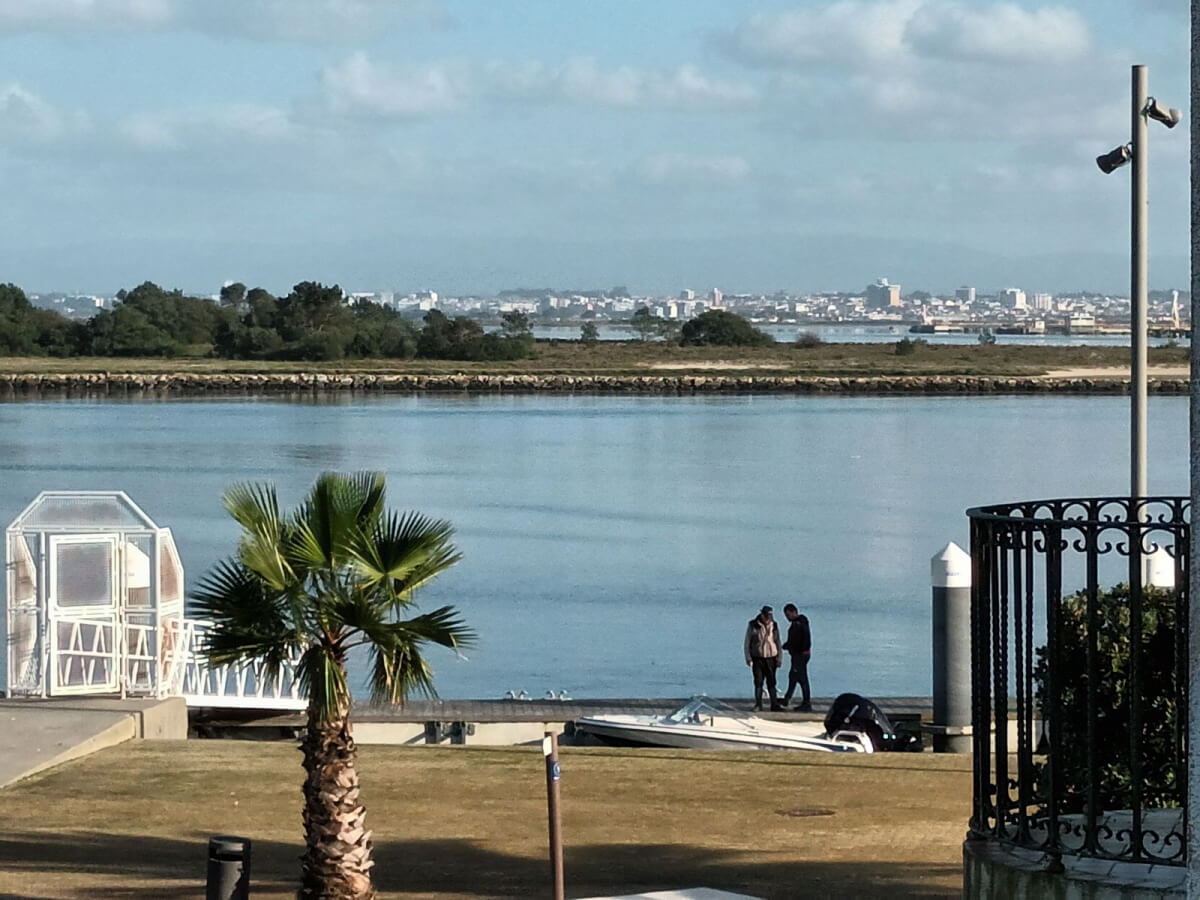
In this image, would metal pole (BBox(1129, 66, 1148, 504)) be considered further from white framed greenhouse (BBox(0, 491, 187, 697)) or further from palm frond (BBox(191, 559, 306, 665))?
white framed greenhouse (BBox(0, 491, 187, 697))

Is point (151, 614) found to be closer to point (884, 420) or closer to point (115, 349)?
point (884, 420)

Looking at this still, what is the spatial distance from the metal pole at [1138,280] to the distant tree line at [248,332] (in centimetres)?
13803

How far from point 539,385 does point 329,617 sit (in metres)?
122

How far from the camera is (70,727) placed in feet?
50.7

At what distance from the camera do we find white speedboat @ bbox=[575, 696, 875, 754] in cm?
1780

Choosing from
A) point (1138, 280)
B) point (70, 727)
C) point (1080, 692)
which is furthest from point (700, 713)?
point (1080, 692)

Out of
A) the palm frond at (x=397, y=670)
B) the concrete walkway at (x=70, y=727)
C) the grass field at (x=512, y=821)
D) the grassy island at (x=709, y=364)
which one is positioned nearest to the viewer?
the palm frond at (x=397, y=670)

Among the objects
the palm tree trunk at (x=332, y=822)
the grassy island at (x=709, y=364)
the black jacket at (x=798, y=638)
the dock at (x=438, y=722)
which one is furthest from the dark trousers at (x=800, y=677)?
the grassy island at (x=709, y=364)

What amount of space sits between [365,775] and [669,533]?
37.3m

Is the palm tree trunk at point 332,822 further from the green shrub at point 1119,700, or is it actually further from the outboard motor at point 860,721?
the outboard motor at point 860,721

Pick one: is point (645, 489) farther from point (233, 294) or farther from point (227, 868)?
point (233, 294)

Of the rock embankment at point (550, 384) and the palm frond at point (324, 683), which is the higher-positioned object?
the rock embankment at point (550, 384)

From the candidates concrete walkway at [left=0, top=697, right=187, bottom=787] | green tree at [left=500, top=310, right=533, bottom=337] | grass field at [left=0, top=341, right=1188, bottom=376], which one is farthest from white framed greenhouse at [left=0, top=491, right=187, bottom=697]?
green tree at [left=500, top=310, right=533, bottom=337]

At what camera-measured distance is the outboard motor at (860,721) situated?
18.0 metres
